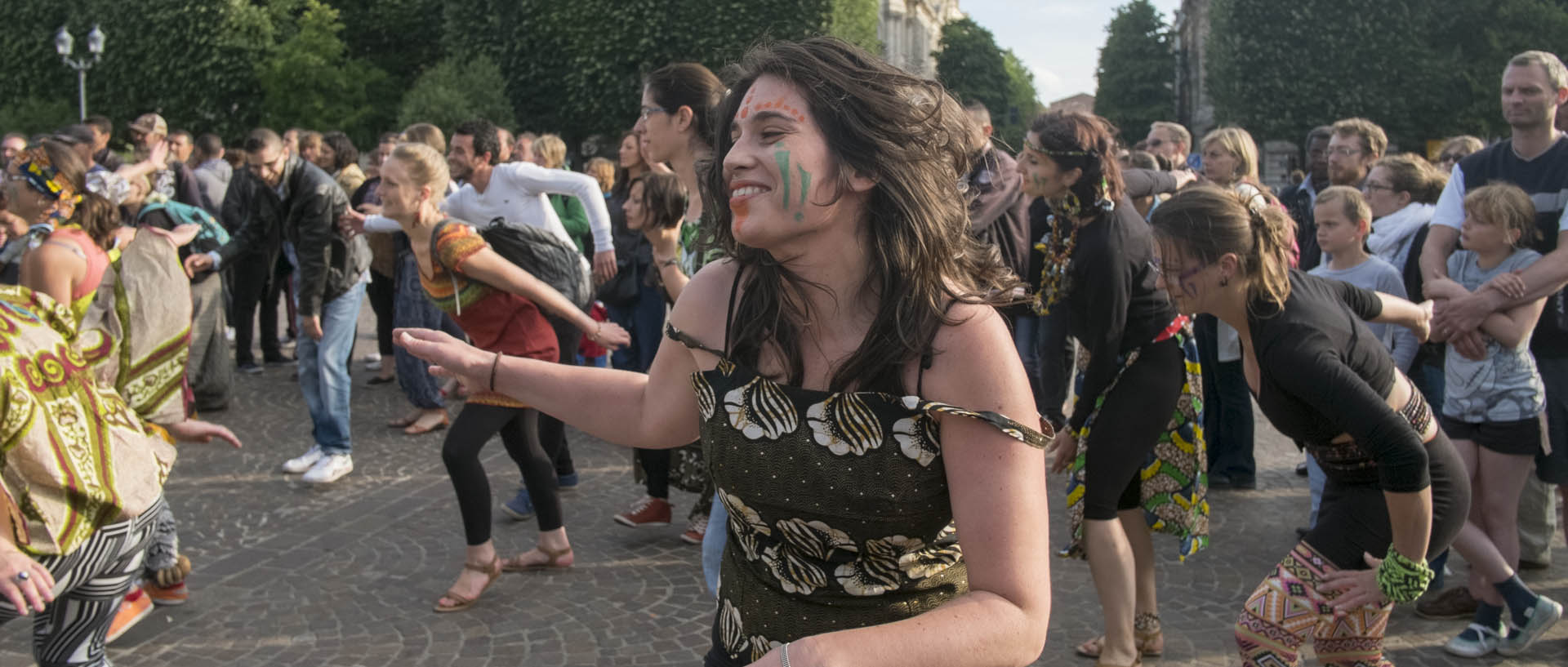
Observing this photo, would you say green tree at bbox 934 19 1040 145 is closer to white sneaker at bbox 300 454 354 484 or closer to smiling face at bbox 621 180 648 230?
white sneaker at bbox 300 454 354 484

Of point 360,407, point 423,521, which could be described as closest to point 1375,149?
point 423,521

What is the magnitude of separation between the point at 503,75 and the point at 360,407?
2514 centimetres

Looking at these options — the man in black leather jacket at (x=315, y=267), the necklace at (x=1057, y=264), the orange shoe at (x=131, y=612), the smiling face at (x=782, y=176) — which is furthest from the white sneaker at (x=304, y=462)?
the smiling face at (x=782, y=176)

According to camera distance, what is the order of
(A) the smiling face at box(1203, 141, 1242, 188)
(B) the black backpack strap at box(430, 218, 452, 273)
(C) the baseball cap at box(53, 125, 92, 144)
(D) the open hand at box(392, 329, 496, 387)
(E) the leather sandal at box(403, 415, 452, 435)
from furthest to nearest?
(C) the baseball cap at box(53, 125, 92, 144), (E) the leather sandal at box(403, 415, 452, 435), (A) the smiling face at box(1203, 141, 1242, 188), (B) the black backpack strap at box(430, 218, 452, 273), (D) the open hand at box(392, 329, 496, 387)

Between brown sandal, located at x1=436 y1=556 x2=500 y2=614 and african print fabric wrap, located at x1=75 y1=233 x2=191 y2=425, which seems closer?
african print fabric wrap, located at x1=75 y1=233 x2=191 y2=425

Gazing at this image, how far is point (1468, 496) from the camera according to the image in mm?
3111

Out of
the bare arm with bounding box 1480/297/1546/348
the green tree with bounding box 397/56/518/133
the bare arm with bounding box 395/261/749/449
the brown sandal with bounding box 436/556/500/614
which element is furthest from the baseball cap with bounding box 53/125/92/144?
the green tree with bounding box 397/56/518/133

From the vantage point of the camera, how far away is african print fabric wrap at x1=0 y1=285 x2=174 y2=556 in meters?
2.84

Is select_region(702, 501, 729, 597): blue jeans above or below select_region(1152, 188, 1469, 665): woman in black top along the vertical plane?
below

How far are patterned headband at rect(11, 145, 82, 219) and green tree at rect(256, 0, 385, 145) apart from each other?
2885cm

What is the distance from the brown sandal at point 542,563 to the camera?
536cm

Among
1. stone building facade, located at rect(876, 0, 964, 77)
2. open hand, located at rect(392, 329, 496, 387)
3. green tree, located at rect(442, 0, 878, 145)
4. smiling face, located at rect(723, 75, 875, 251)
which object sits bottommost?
open hand, located at rect(392, 329, 496, 387)

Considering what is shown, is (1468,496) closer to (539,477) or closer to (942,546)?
(942,546)

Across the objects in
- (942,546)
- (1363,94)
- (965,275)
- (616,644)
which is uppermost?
(1363,94)
